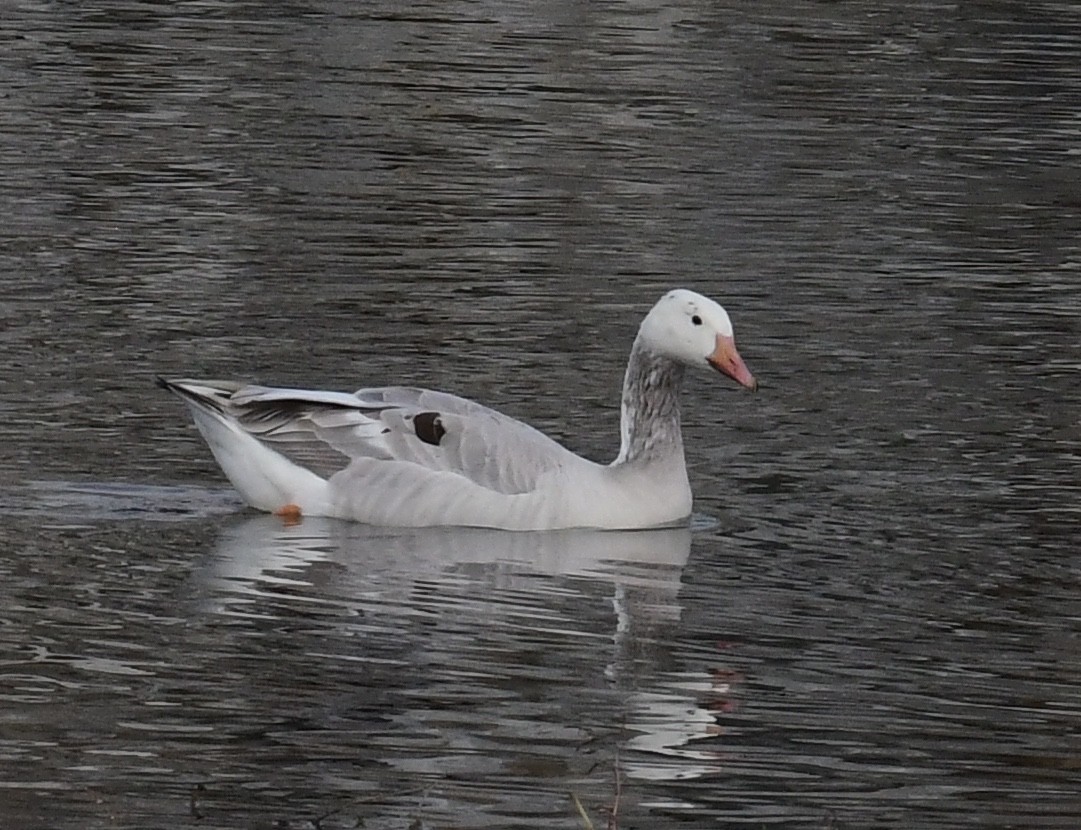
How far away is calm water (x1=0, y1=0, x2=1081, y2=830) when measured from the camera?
8.23 metres

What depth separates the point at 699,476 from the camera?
12.9 meters

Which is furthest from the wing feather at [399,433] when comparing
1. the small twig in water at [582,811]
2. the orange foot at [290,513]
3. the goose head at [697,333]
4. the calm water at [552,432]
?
the small twig in water at [582,811]

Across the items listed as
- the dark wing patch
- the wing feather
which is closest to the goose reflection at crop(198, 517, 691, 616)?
the wing feather

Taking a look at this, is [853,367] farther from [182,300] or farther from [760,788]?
[760,788]

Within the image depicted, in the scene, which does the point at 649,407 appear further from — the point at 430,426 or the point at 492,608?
the point at 492,608

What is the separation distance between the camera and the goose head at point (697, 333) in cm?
1182

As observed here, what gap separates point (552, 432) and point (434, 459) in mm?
1568

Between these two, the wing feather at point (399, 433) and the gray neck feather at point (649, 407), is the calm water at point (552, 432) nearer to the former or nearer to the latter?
the wing feather at point (399, 433)

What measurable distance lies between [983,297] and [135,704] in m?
9.28

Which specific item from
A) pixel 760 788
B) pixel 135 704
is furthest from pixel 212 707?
pixel 760 788

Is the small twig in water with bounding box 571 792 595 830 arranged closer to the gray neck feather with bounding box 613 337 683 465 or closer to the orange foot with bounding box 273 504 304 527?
the orange foot with bounding box 273 504 304 527

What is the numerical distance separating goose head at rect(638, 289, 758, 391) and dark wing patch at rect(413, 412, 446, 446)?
3.52 ft

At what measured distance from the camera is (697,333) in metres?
11.9

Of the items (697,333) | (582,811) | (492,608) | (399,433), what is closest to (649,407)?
(697,333)
